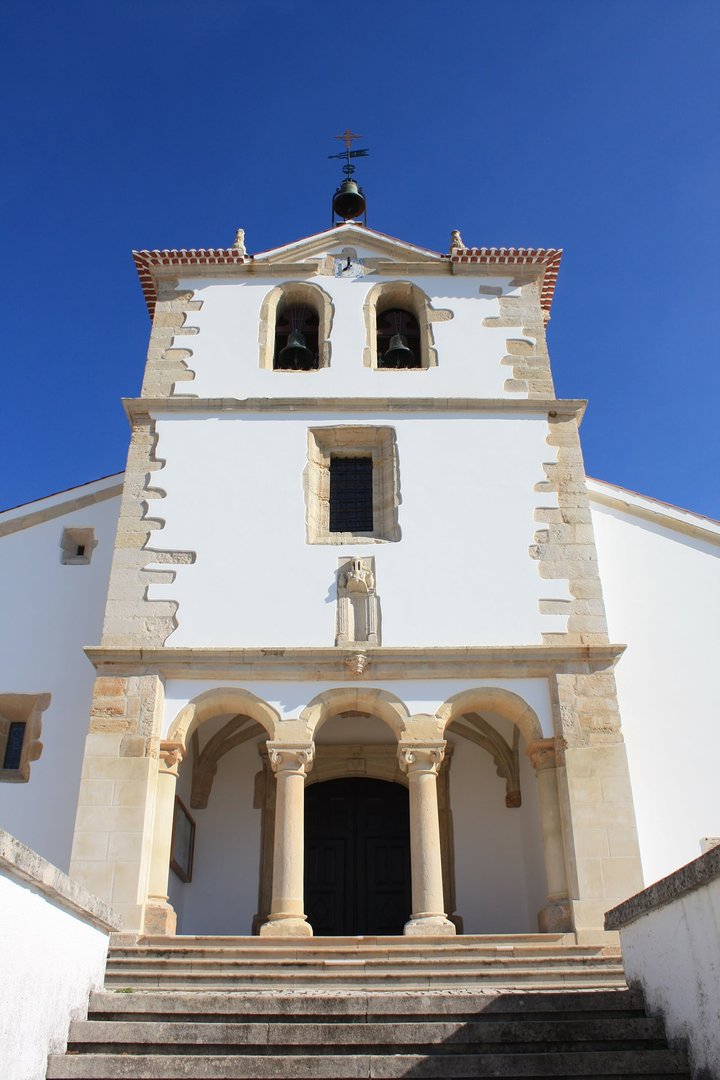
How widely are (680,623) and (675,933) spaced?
6285 millimetres

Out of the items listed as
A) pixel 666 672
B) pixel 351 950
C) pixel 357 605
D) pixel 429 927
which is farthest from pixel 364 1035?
pixel 666 672

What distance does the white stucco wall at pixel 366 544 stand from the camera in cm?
1040

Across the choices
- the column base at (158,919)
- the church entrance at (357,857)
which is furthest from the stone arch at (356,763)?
the column base at (158,919)

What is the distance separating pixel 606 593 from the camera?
1153cm

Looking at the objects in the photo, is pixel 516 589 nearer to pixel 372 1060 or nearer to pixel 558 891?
pixel 558 891

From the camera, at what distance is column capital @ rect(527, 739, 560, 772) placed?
9688mm

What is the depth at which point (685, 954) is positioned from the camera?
5.16 m

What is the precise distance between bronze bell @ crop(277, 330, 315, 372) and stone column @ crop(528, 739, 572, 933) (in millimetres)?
5717

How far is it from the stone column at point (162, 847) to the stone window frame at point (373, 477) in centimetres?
279

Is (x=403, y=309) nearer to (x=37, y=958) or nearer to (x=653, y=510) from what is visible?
(x=653, y=510)

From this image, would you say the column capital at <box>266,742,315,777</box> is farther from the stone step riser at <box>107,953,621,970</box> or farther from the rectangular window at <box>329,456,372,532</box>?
the rectangular window at <box>329,456,372,532</box>

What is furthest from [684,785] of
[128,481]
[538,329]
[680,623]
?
[128,481]

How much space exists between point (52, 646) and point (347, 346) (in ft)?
16.7

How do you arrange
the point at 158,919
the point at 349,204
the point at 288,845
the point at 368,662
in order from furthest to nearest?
the point at 349,204, the point at 368,662, the point at 288,845, the point at 158,919
